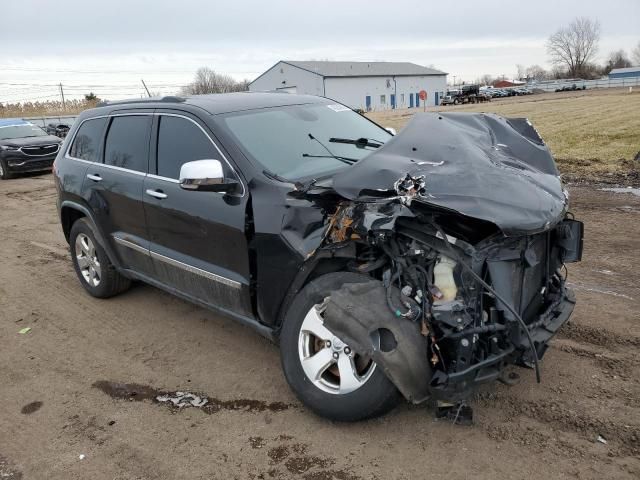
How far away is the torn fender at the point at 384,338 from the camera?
2840mm

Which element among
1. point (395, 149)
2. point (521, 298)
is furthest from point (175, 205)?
point (521, 298)

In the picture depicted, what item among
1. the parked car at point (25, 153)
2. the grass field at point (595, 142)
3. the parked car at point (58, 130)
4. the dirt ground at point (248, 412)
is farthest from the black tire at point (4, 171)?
the dirt ground at point (248, 412)

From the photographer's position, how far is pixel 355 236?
3.08m

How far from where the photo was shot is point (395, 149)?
3439 millimetres

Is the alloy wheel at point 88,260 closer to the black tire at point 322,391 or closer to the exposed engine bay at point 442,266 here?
the black tire at point 322,391

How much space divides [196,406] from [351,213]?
1.67m

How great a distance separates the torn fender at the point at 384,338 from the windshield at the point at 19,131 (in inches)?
648

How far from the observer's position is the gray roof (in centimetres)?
7206

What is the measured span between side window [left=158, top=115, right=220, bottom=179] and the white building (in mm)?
63963

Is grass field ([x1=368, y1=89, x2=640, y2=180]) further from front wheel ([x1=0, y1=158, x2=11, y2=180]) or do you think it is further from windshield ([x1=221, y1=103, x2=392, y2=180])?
front wheel ([x1=0, y1=158, x2=11, y2=180])

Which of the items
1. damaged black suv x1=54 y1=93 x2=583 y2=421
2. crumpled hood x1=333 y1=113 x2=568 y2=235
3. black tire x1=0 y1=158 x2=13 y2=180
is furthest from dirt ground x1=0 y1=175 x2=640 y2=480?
black tire x1=0 y1=158 x2=13 y2=180

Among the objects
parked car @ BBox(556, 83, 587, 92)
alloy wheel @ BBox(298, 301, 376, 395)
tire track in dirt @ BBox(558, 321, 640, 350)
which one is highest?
parked car @ BBox(556, 83, 587, 92)

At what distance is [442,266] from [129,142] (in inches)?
122

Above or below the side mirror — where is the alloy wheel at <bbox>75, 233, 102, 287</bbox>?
below
